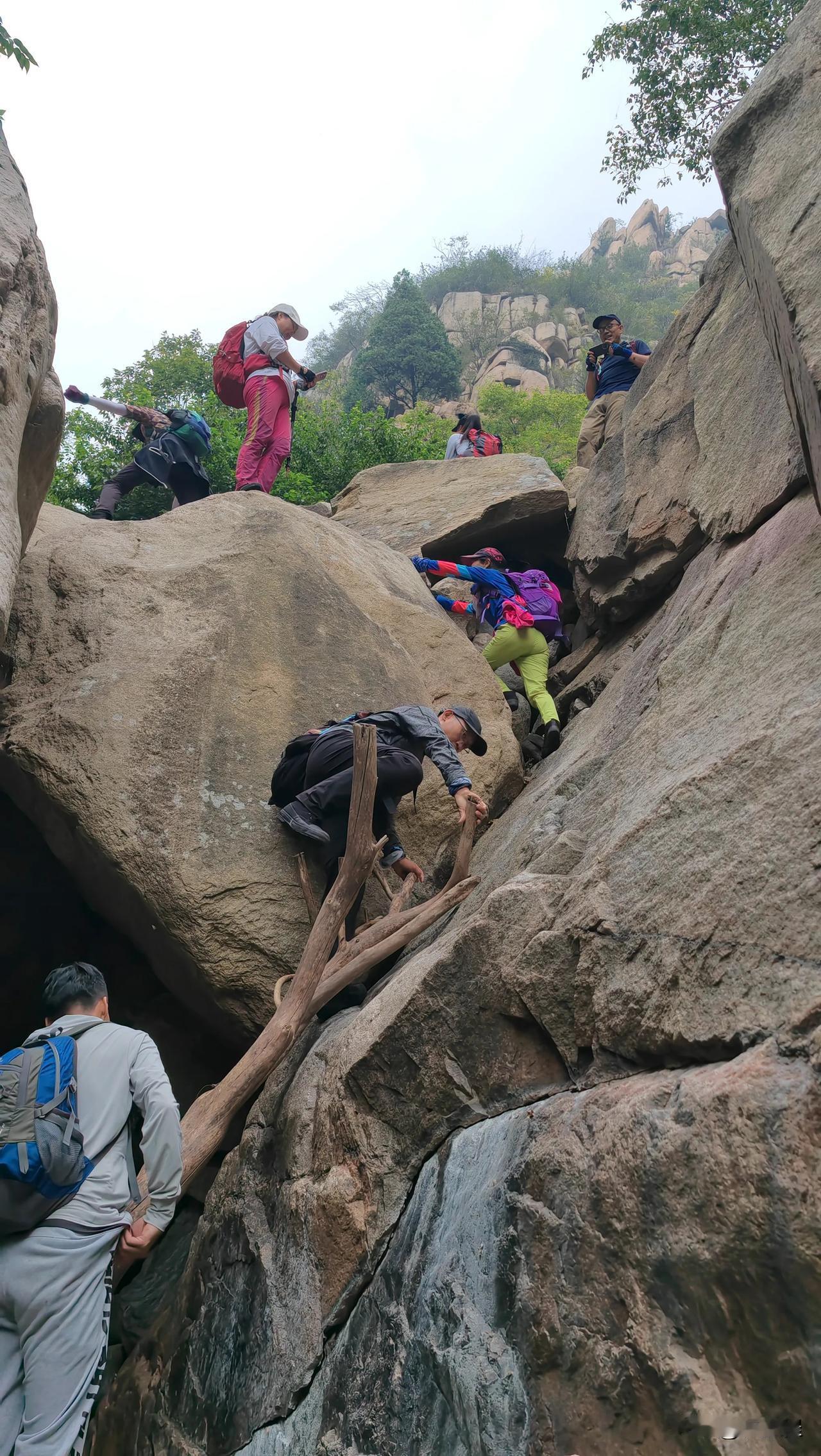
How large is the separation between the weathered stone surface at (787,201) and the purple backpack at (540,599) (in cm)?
378

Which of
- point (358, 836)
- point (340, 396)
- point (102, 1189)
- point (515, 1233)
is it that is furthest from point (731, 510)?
point (340, 396)

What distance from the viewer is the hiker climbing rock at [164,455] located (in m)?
9.76

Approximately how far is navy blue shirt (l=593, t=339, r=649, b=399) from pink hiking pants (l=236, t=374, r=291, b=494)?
394 cm

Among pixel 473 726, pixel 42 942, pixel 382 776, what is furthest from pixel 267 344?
pixel 42 942

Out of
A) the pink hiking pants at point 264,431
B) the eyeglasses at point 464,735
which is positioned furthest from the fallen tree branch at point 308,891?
the pink hiking pants at point 264,431

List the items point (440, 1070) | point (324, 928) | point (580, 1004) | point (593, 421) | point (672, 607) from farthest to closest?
point (593, 421) < point (672, 607) < point (324, 928) < point (440, 1070) < point (580, 1004)

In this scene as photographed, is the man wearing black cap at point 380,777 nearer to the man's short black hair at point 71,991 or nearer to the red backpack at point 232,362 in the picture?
the man's short black hair at point 71,991

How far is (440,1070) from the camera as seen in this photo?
14.1ft

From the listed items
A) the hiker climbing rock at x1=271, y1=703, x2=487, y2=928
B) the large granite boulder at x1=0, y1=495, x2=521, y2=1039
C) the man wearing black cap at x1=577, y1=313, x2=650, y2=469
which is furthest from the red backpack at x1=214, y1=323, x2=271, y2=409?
the hiker climbing rock at x1=271, y1=703, x2=487, y2=928

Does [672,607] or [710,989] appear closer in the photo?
[710,989]

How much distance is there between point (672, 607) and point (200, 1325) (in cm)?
496

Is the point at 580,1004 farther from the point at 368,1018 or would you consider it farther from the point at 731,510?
the point at 731,510

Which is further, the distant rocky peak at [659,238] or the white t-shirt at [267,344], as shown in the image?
the distant rocky peak at [659,238]

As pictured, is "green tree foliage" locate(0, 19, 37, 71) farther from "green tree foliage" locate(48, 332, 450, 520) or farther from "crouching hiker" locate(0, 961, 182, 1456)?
"green tree foliage" locate(48, 332, 450, 520)
